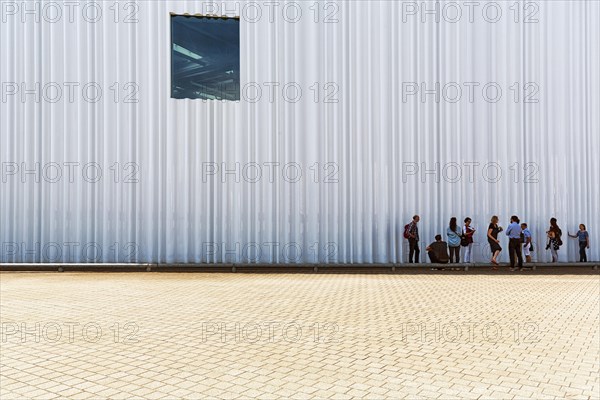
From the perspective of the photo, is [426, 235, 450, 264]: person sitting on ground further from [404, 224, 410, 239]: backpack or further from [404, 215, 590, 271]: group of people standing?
[404, 224, 410, 239]: backpack

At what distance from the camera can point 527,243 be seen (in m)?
15.0

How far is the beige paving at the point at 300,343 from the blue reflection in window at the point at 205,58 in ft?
24.5

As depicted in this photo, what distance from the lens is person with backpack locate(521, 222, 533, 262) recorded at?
14.9 m

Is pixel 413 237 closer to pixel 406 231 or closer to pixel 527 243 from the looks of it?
pixel 406 231

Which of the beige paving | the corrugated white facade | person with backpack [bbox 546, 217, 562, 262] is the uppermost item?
the corrugated white facade

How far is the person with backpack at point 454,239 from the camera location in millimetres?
14750

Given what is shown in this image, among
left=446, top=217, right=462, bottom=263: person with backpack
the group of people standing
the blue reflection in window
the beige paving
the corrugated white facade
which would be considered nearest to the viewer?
the beige paving

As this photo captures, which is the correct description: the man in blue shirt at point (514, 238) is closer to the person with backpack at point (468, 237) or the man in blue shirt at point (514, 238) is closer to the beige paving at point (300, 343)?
the person with backpack at point (468, 237)

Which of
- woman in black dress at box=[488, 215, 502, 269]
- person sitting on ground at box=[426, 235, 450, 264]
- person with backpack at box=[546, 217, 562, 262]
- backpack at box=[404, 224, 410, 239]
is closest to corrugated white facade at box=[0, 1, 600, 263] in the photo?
person with backpack at box=[546, 217, 562, 262]

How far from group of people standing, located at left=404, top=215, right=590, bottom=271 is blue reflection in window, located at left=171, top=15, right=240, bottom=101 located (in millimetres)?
7228

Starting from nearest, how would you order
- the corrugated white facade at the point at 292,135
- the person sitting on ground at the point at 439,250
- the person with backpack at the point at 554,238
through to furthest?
the person sitting on ground at the point at 439,250 < the corrugated white facade at the point at 292,135 < the person with backpack at the point at 554,238

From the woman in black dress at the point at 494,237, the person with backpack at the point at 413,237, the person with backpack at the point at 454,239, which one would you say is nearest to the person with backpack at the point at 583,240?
the woman in black dress at the point at 494,237

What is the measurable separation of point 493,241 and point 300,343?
1088 centimetres

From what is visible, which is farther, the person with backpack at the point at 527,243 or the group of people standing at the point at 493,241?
the person with backpack at the point at 527,243
